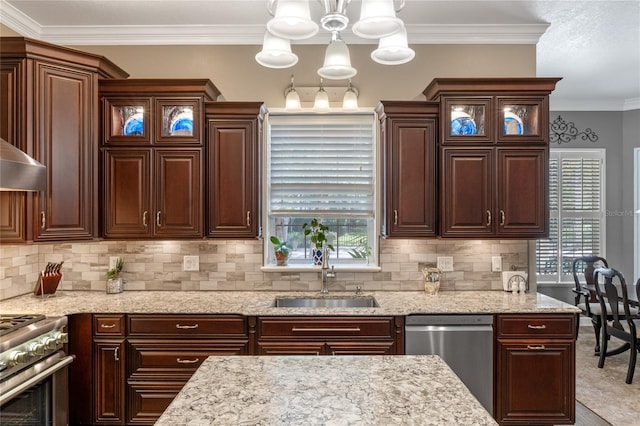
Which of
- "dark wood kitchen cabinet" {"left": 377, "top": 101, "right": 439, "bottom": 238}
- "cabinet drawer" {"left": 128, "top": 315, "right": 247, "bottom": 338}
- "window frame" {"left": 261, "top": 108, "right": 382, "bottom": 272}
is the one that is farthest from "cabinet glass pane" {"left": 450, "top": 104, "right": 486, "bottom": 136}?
"cabinet drawer" {"left": 128, "top": 315, "right": 247, "bottom": 338}

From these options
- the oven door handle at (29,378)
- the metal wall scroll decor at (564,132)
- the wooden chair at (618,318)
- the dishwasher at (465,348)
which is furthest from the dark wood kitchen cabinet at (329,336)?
the metal wall scroll decor at (564,132)

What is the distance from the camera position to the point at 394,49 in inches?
74.5

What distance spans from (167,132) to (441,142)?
6.74 feet

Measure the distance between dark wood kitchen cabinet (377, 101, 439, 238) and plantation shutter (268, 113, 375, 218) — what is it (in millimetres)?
429

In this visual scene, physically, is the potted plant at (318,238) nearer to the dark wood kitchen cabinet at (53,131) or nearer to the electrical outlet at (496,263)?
the electrical outlet at (496,263)

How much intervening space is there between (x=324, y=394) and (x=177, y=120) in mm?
2425

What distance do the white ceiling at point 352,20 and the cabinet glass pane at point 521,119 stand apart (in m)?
0.73

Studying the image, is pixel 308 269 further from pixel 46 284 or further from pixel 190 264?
pixel 46 284

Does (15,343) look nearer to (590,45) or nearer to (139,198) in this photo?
(139,198)

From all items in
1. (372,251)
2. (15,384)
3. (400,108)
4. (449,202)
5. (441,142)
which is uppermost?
(400,108)

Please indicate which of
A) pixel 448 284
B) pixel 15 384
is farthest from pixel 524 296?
pixel 15 384

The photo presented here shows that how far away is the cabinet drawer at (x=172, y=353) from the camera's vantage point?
283 cm

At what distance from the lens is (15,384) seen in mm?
2107

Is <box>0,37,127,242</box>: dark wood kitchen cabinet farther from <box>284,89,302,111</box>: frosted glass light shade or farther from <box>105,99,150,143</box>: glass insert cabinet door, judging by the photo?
<box>284,89,302,111</box>: frosted glass light shade
